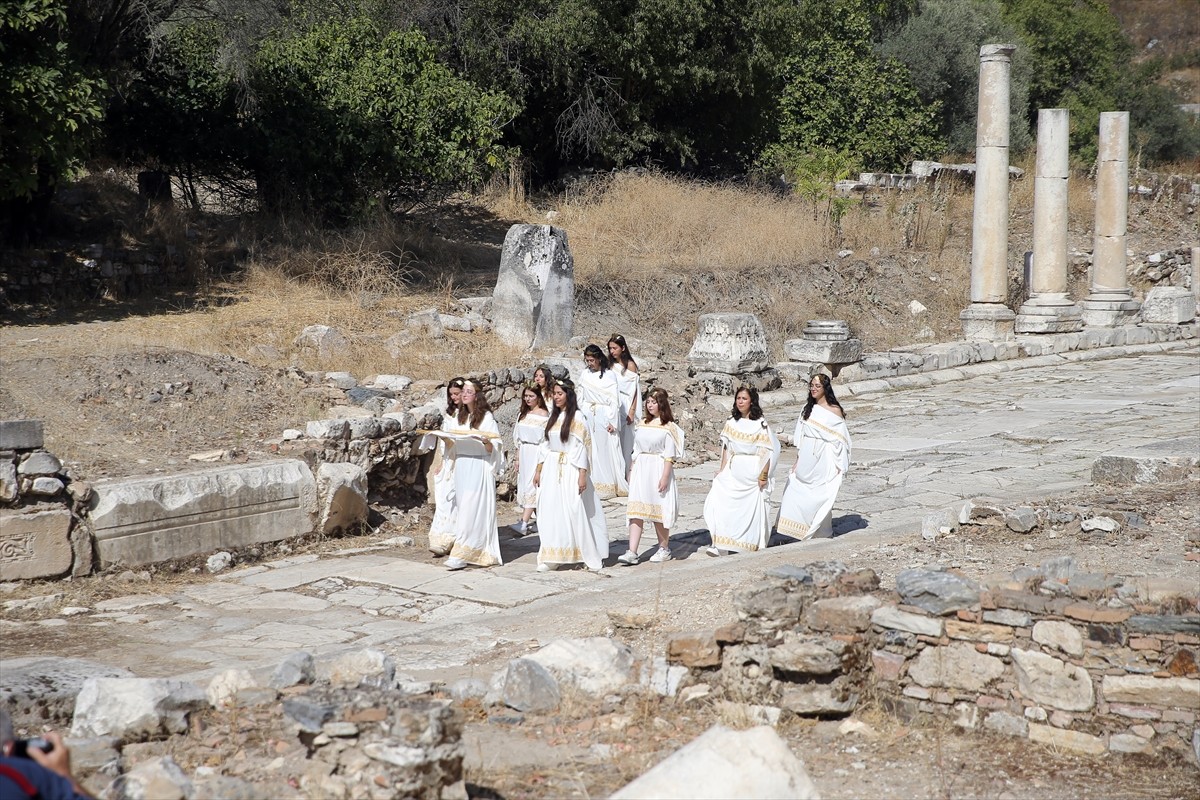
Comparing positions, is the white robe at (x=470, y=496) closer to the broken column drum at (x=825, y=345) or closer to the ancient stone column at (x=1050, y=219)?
the broken column drum at (x=825, y=345)

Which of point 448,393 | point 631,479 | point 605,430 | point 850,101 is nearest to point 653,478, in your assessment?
point 631,479

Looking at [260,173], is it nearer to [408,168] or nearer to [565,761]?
[408,168]

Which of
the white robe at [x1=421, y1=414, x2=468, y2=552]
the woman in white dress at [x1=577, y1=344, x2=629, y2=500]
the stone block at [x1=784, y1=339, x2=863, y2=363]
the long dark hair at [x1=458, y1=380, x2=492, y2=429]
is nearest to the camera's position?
the white robe at [x1=421, y1=414, x2=468, y2=552]

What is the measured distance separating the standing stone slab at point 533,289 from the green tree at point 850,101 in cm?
1415

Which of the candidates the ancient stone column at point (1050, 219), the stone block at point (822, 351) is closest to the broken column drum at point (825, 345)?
the stone block at point (822, 351)

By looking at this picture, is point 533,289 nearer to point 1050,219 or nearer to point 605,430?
point 605,430

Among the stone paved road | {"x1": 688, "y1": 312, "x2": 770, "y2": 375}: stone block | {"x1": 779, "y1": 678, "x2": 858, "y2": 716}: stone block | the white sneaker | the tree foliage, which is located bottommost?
the white sneaker

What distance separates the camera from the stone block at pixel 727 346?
1545cm

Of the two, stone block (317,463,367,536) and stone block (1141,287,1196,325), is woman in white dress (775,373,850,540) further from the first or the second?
stone block (1141,287,1196,325)

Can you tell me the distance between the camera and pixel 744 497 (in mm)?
9523

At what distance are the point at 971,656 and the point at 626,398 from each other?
20.4 feet

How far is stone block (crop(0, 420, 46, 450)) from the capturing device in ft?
27.0

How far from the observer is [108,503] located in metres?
8.55

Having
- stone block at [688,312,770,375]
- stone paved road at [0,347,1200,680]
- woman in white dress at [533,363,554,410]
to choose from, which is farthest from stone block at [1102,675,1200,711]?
stone block at [688,312,770,375]
